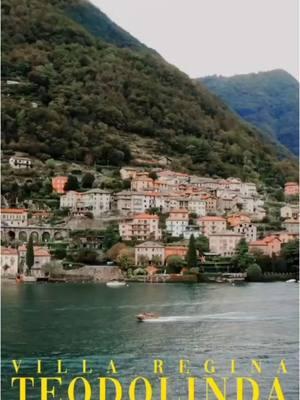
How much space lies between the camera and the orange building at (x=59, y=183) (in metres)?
48.1

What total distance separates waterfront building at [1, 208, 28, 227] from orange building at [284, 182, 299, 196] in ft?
68.5

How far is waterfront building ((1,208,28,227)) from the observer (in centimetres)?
4241

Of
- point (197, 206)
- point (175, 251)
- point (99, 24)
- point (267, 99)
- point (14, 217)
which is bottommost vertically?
point (175, 251)

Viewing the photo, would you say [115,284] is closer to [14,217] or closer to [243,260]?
[243,260]

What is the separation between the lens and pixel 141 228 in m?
41.6

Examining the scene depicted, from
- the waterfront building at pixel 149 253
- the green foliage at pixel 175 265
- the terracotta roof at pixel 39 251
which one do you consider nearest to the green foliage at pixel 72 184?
the terracotta roof at pixel 39 251

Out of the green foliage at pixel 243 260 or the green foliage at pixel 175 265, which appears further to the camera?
the green foliage at pixel 243 260

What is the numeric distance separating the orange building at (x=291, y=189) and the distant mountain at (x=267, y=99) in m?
64.9

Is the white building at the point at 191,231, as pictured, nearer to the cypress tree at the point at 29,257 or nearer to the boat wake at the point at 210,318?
the cypress tree at the point at 29,257

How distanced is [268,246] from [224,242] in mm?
2154

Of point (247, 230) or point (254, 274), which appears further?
point (247, 230)

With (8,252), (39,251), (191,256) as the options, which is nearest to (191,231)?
(191,256)

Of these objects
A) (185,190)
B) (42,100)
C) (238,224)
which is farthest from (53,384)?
(42,100)

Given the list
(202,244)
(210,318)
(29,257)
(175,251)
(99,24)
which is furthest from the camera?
(99,24)
